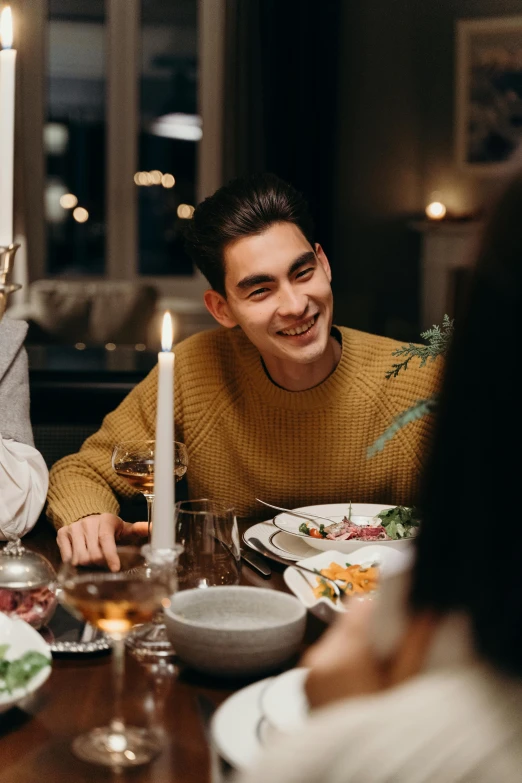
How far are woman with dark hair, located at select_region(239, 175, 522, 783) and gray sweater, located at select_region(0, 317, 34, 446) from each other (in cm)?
128

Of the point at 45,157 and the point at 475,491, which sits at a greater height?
the point at 45,157

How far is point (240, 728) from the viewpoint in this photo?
0.75 m

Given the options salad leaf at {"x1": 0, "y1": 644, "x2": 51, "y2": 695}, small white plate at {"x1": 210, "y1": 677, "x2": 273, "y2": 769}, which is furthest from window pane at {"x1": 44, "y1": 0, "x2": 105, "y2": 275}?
small white plate at {"x1": 210, "y1": 677, "x2": 273, "y2": 769}

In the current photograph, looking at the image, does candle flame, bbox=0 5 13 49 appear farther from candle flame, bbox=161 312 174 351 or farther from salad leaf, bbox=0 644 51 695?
salad leaf, bbox=0 644 51 695

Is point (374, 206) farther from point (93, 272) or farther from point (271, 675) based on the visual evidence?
point (271, 675)

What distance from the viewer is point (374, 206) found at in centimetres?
621

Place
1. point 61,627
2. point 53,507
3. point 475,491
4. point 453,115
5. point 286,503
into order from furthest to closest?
point 453,115
point 286,503
point 53,507
point 61,627
point 475,491

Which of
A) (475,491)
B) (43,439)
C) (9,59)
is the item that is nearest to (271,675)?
(475,491)

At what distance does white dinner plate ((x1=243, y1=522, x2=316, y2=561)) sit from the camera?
1.30m

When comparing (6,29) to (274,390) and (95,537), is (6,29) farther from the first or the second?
(274,390)

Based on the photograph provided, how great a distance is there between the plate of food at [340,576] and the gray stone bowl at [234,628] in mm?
82

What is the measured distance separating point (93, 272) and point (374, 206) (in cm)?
203

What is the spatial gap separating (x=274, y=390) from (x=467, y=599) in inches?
55.5

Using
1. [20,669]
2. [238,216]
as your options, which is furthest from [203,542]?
[238,216]
